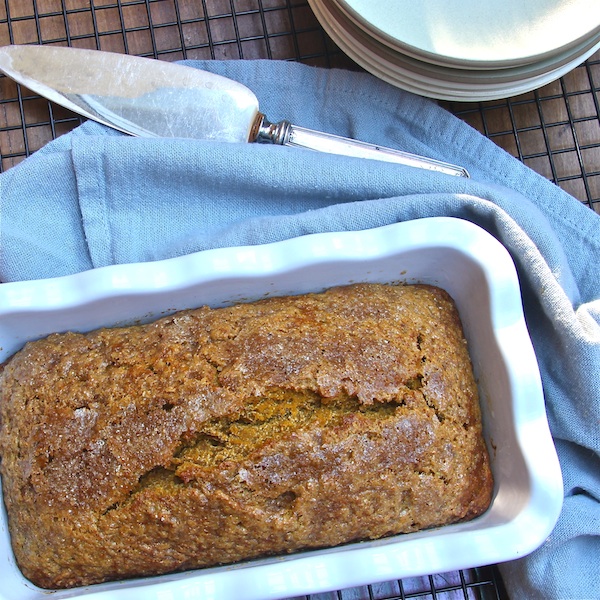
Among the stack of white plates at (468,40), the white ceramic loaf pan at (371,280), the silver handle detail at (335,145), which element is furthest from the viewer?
the silver handle detail at (335,145)

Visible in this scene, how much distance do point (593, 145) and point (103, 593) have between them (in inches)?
51.3

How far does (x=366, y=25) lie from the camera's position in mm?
1312

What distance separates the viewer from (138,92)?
4.60ft

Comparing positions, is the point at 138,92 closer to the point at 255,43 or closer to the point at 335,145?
the point at 255,43

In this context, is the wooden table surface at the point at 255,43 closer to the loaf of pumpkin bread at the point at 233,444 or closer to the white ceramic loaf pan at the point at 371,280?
the white ceramic loaf pan at the point at 371,280

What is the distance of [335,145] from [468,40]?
316mm

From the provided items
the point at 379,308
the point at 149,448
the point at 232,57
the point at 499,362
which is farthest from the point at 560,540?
the point at 232,57

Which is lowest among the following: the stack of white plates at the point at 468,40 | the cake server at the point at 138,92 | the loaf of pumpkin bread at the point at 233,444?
the loaf of pumpkin bread at the point at 233,444

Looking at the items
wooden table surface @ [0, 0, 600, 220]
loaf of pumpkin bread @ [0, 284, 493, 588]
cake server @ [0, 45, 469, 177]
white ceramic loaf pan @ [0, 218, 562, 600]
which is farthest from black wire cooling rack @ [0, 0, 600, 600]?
loaf of pumpkin bread @ [0, 284, 493, 588]

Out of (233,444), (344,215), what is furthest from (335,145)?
(233,444)

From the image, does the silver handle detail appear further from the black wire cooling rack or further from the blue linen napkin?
the black wire cooling rack

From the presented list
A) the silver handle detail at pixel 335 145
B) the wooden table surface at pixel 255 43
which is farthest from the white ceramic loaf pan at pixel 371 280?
the wooden table surface at pixel 255 43

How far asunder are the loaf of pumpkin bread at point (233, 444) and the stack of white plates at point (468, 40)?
1.56ft

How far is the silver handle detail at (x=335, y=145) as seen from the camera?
143 cm
